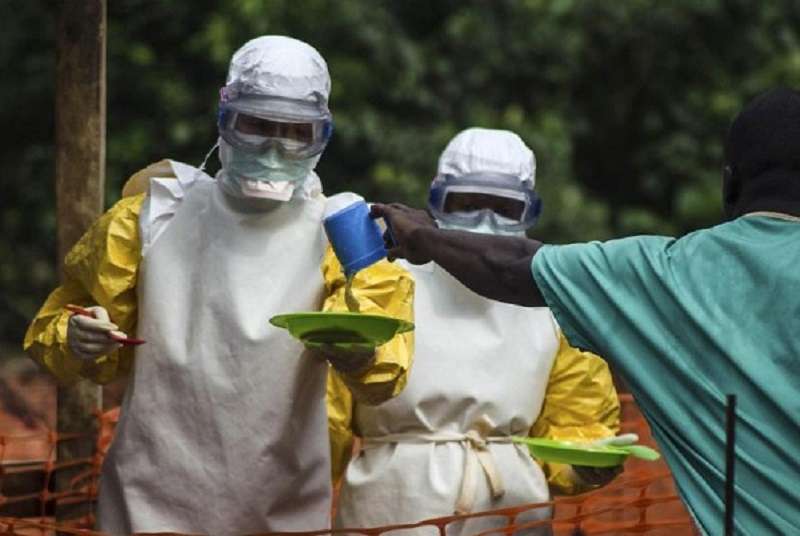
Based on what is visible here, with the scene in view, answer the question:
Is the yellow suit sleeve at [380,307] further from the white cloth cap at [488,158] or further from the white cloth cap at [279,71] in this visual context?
the white cloth cap at [488,158]

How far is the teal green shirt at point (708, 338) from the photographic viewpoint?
4242mm

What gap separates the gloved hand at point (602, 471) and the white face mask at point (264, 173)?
3.13ft

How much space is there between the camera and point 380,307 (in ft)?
17.6

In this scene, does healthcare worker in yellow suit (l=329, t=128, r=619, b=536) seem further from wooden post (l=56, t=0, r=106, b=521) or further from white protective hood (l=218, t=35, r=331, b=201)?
wooden post (l=56, t=0, r=106, b=521)

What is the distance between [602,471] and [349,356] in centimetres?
98

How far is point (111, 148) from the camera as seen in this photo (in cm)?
1255

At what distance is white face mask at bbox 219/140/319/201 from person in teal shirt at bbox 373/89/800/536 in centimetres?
110

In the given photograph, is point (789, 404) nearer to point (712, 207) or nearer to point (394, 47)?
point (394, 47)

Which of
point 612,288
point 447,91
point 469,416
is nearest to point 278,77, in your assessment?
point 469,416

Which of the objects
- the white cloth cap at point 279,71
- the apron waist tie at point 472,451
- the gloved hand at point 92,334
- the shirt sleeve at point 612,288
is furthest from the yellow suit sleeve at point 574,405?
the shirt sleeve at point 612,288

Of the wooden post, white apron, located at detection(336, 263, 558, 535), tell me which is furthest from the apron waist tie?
the wooden post

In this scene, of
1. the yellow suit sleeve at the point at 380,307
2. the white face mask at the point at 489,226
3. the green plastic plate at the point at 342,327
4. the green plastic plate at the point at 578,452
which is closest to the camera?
the green plastic plate at the point at 342,327

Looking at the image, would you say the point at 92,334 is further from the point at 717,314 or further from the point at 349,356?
the point at 717,314

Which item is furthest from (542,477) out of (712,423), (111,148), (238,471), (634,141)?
(634,141)
